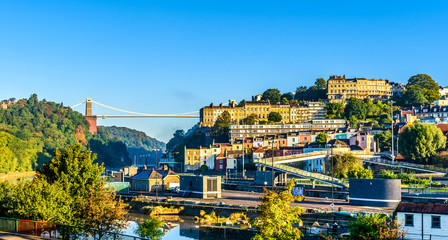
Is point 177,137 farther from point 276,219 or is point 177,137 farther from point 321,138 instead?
point 276,219

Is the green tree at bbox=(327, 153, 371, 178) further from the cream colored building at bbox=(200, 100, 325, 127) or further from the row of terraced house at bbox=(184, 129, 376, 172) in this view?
the cream colored building at bbox=(200, 100, 325, 127)

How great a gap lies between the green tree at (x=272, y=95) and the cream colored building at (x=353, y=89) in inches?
467

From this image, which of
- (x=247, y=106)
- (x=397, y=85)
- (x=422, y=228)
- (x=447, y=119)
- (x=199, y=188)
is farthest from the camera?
(x=397, y=85)

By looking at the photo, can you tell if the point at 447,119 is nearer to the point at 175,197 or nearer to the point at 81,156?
the point at 175,197

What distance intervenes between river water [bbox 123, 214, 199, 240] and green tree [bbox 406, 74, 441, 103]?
9603 centimetres

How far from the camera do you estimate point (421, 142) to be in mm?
75875

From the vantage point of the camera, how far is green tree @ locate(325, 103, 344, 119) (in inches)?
4941

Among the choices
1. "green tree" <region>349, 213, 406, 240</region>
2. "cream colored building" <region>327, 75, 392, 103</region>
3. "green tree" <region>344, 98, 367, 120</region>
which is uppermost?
"cream colored building" <region>327, 75, 392, 103</region>

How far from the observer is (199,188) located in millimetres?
52656

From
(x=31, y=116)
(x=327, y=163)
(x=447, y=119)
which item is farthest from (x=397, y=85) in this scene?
(x=31, y=116)

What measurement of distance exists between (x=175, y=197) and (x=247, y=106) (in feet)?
258

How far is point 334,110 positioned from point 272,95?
1848 cm

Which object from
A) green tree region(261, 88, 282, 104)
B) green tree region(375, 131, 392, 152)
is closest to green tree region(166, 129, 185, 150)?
green tree region(261, 88, 282, 104)

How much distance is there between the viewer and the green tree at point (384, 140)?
90.1m
